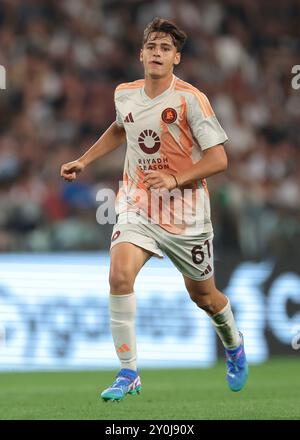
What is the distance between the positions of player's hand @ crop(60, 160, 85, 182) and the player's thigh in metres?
0.55

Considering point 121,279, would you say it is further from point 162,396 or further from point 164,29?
point 162,396

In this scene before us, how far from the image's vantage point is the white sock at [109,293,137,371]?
7539mm

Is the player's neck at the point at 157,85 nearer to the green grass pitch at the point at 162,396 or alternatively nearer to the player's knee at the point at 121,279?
the player's knee at the point at 121,279

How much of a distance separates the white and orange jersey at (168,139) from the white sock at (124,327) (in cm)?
61

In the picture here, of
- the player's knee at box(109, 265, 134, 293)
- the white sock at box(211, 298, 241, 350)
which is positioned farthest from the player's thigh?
the white sock at box(211, 298, 241, 350)

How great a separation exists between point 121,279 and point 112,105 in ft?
32.8

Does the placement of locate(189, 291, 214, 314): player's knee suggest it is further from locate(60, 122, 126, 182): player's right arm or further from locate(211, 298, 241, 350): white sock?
locate(60, 122, 126, 182): player's right arm

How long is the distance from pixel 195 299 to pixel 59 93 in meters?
9.37

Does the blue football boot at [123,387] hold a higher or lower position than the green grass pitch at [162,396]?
higher

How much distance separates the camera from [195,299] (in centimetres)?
820

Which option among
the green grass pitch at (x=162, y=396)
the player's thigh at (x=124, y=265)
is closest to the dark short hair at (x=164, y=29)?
the player's thigh at (x=124, y=265)

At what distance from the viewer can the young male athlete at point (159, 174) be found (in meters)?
7.55

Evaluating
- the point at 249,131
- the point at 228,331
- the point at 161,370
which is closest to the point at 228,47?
the point at 249,131

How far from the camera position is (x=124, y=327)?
760 cm
